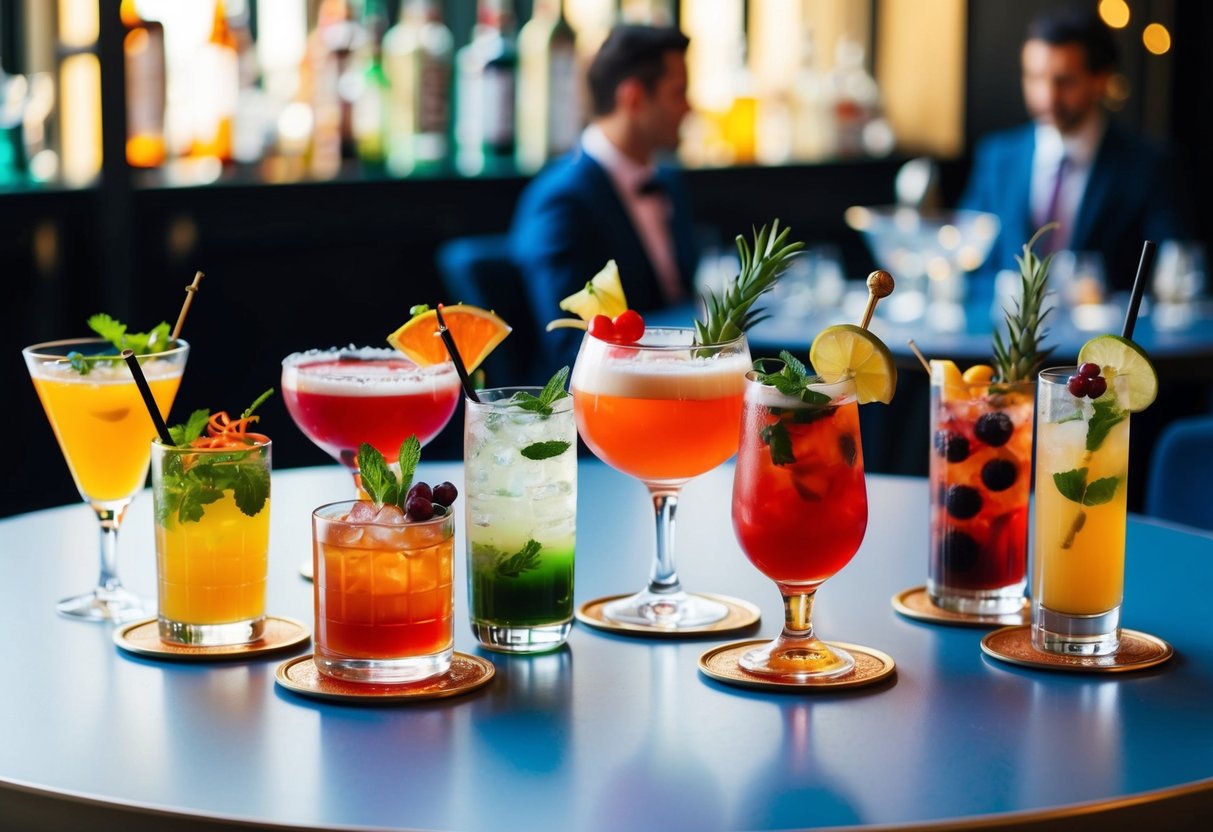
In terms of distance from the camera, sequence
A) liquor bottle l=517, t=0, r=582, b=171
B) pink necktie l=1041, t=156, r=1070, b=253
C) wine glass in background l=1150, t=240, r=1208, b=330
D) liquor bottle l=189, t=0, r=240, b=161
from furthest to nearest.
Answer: pink necktie l=1041, t=156, r=1070, b=253 < liquor bottle l=517, t=0, r=582, b=171 < liquor bottle l=189, t=0, r=240, b=161 < wine glass in background l=1150, t=240, r=1208, b=330

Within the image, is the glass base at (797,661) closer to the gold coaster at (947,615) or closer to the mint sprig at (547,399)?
the gold coaster at (947,615)

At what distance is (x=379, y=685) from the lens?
128cm

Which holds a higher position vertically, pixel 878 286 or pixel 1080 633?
pixel 878 286

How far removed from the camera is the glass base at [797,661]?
1.32 metres

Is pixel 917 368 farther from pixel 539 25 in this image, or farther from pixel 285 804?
pixel 285 804

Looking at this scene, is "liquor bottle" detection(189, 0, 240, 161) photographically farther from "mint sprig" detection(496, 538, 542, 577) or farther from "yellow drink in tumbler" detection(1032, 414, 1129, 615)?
"yellow drink in tumbler" detection(1032, 414, 1129, 615)

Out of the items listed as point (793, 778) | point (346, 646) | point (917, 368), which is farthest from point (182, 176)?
point (793, 778)

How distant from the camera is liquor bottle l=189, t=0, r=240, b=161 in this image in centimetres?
401

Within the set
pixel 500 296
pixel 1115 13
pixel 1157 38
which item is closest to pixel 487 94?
pixel 500 296

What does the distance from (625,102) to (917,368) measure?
1.20m

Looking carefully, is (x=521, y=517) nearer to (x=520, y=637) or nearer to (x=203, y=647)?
(x=520, y=637)

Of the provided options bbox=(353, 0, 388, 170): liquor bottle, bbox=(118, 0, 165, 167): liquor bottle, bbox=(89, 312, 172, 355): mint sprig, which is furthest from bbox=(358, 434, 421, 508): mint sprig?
bbox=(353, 0, 388, 170): liquor bottle

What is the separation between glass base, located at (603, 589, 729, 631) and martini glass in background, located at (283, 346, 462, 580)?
0.26m

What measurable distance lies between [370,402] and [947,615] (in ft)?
1.89
